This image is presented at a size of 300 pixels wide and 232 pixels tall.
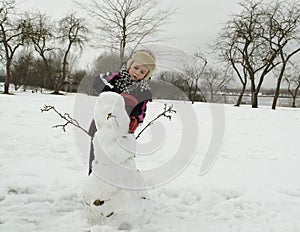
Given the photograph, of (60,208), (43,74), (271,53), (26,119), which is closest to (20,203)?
(60,208)

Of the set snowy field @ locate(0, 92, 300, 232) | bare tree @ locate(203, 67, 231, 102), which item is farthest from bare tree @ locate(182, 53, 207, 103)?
snowy field @ locate(0, 92, 300, 232)

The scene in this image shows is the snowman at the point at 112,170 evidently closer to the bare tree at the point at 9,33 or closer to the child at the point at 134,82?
the child at the point at 134,82

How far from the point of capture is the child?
6.84ft

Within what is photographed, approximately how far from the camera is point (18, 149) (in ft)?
13.3

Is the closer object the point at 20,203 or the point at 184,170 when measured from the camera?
the point at 20,203

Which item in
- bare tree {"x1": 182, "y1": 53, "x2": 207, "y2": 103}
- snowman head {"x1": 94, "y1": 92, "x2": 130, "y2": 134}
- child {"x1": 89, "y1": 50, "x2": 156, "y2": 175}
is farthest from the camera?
bare tree {"x1": 182, "y1": 53, "x2": 207, "y2": 103}

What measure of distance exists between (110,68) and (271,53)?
52.3 ft

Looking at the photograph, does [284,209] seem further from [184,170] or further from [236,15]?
[236,15]

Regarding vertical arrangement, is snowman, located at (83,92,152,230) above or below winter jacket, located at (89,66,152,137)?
below

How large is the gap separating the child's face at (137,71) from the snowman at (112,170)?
0.30m

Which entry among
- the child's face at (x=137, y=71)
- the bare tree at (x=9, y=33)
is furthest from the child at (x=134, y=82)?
the bare tree at (x=9, y=33)

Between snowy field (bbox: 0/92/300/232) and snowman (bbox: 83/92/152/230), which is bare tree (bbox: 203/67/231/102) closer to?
snowy field (bbox: 0/92/300/232)

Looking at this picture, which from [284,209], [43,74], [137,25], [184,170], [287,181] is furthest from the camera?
[43,74]

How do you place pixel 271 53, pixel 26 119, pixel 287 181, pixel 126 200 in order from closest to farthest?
pixel 126 200 → pixel 287 181 → pixel 26 119 → pixel 271 53
